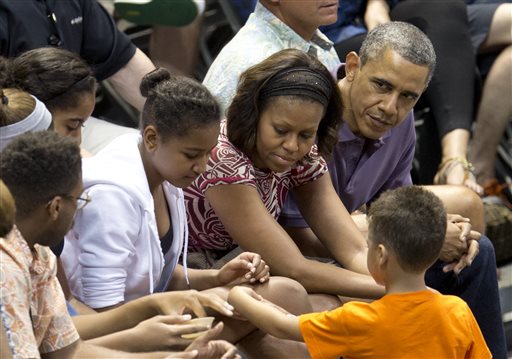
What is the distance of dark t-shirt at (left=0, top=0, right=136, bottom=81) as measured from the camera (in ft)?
12.0

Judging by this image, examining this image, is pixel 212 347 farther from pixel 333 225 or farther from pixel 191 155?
pixel 333 225

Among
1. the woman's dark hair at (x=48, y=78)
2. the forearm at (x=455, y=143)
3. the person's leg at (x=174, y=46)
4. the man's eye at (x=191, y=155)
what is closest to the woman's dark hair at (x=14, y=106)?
the woman's dark hair at (x=48, y=78)

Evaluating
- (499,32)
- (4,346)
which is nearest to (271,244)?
(4,346)

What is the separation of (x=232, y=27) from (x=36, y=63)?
5.32 feet

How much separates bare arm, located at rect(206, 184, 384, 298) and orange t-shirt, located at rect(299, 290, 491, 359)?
0.48 metres

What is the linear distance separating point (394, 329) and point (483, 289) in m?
0.92

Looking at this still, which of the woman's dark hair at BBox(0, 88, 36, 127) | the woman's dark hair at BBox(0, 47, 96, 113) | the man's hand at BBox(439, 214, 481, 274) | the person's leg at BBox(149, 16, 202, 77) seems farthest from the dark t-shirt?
the man's hand at BBox(439, 214, 481, 274)

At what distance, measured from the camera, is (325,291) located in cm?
329

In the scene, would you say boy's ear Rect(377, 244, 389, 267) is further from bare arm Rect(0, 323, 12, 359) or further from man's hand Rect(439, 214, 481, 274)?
bare arm Rect(0, 323, 12, 359)

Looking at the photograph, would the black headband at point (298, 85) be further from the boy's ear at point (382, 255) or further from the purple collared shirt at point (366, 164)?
the boy's ear at point (382, 255)

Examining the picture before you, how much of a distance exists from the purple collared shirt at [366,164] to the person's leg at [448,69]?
603mm

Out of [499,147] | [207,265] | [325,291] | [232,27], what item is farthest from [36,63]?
[499,147]

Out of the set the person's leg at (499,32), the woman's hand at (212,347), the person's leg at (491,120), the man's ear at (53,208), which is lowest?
the person's leg at (491,120)

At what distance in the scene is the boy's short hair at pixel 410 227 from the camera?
2.74 metres
